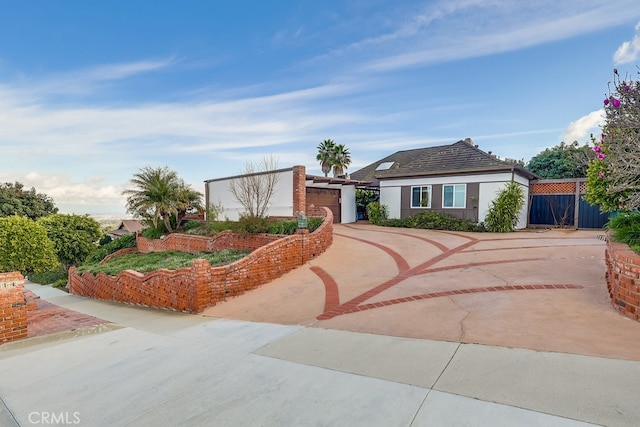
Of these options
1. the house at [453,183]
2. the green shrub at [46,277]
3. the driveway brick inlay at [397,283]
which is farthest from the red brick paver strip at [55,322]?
the green shrub at [46,277]

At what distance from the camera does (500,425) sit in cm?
230

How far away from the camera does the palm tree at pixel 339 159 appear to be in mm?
30734

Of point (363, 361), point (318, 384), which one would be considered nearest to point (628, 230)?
point (363, 361)

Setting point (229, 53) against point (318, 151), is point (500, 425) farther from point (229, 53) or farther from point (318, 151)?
point (318, 151)

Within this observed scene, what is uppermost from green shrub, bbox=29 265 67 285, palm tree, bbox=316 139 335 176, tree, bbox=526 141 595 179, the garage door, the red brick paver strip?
palm tree, bbox=316 139 335 176

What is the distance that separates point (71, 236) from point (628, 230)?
3368 centimetres

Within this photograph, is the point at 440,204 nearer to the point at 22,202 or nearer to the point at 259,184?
the point at 259,184

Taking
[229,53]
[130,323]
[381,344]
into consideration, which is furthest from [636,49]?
[229,53]

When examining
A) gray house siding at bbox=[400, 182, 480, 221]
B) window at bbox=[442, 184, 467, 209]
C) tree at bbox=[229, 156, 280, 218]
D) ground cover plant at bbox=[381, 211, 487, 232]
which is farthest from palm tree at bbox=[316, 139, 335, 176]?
window at bbox=[442, 184, 467, 209]

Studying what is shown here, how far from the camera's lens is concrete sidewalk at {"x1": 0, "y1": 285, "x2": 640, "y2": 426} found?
254 centimetres

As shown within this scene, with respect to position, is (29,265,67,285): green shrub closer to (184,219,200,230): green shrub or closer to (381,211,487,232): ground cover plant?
(184,219,200,230): green shrub

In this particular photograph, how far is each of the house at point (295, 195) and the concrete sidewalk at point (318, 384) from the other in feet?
30.5

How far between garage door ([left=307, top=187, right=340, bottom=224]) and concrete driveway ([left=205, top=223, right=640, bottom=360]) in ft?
24.2

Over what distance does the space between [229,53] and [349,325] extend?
11.8 m
